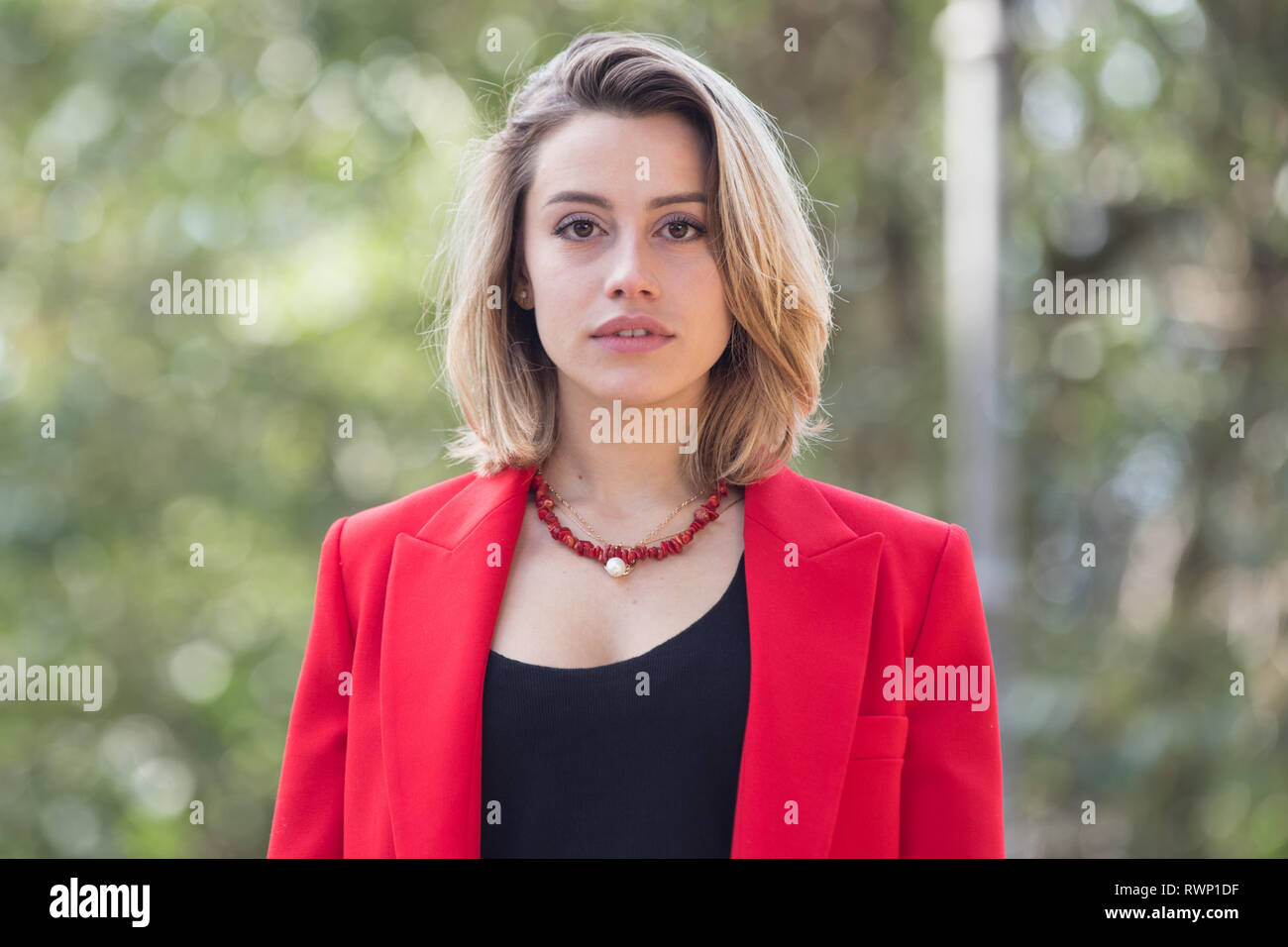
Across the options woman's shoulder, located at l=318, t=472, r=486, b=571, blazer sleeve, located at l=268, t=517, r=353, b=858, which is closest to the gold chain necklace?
woman's shoulder, located at l=318, t=472, r=486, b=571

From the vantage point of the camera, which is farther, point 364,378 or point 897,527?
point 364,378

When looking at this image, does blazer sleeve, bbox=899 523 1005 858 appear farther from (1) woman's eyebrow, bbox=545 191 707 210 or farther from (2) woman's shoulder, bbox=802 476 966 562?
(1) woman's eyebrow, bbox=545 191 707 210

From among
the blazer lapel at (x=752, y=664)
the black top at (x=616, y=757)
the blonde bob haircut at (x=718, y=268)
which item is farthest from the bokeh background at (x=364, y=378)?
the black top at (x=616, y=757)

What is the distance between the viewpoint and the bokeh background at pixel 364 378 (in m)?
4.05

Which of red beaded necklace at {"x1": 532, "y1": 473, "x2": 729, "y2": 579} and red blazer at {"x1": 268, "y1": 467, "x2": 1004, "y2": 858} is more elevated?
red beaded necklace at {"x1": 532, "y1": 473, "x2": 729, "y2": 579}

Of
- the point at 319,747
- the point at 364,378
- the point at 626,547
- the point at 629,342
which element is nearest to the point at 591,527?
the point at 626,547

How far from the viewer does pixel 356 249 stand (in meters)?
4.18

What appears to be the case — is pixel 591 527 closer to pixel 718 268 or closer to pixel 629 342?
pixel 629 342

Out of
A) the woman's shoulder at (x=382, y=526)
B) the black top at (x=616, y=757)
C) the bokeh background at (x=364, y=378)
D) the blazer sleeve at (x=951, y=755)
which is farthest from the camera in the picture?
the bokeh background at (x=364, y=378)

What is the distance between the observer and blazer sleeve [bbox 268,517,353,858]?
1.58m

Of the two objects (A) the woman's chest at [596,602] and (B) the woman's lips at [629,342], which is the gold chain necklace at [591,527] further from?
(B) the woman's lips at [629,342]

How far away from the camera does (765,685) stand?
1440 mm

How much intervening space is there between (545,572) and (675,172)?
Result: 0.57 metres

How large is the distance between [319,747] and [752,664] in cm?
63
